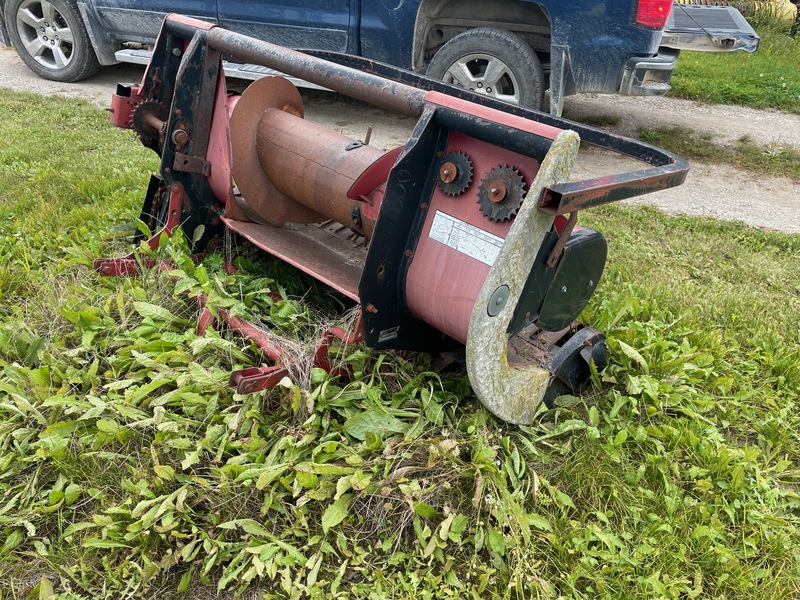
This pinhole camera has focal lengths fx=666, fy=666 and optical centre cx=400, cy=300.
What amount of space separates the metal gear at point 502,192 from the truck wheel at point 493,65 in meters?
3.59

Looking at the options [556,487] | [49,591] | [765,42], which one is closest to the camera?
[49,591]

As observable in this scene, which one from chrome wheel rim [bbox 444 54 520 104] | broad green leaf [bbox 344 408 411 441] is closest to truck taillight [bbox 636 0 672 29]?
chrome wheel rim [bbox 444 54 520 104]

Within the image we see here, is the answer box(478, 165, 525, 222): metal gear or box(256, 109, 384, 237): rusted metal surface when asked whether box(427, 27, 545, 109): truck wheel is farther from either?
box(478, 165, 525, 222): metal gear

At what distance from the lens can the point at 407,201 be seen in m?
Answer: 2.34

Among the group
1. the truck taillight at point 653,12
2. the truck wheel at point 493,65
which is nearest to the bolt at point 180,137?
the truck wheel at point 493,65

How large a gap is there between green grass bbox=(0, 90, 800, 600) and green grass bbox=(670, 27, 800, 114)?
580cm

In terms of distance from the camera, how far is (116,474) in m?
2.38

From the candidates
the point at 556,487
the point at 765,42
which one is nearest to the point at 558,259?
the point at 556,487

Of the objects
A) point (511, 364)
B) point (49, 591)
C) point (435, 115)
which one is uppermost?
point (435, 115)

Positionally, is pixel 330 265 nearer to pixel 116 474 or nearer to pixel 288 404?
pixel 288 404

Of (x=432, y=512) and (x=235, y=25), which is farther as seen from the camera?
(x=235, y=25)

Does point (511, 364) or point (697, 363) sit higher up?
point (511, 364)

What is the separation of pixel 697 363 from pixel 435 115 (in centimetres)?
172

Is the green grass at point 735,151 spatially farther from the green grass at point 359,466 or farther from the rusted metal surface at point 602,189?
the rusted metal surface at point 602,189
